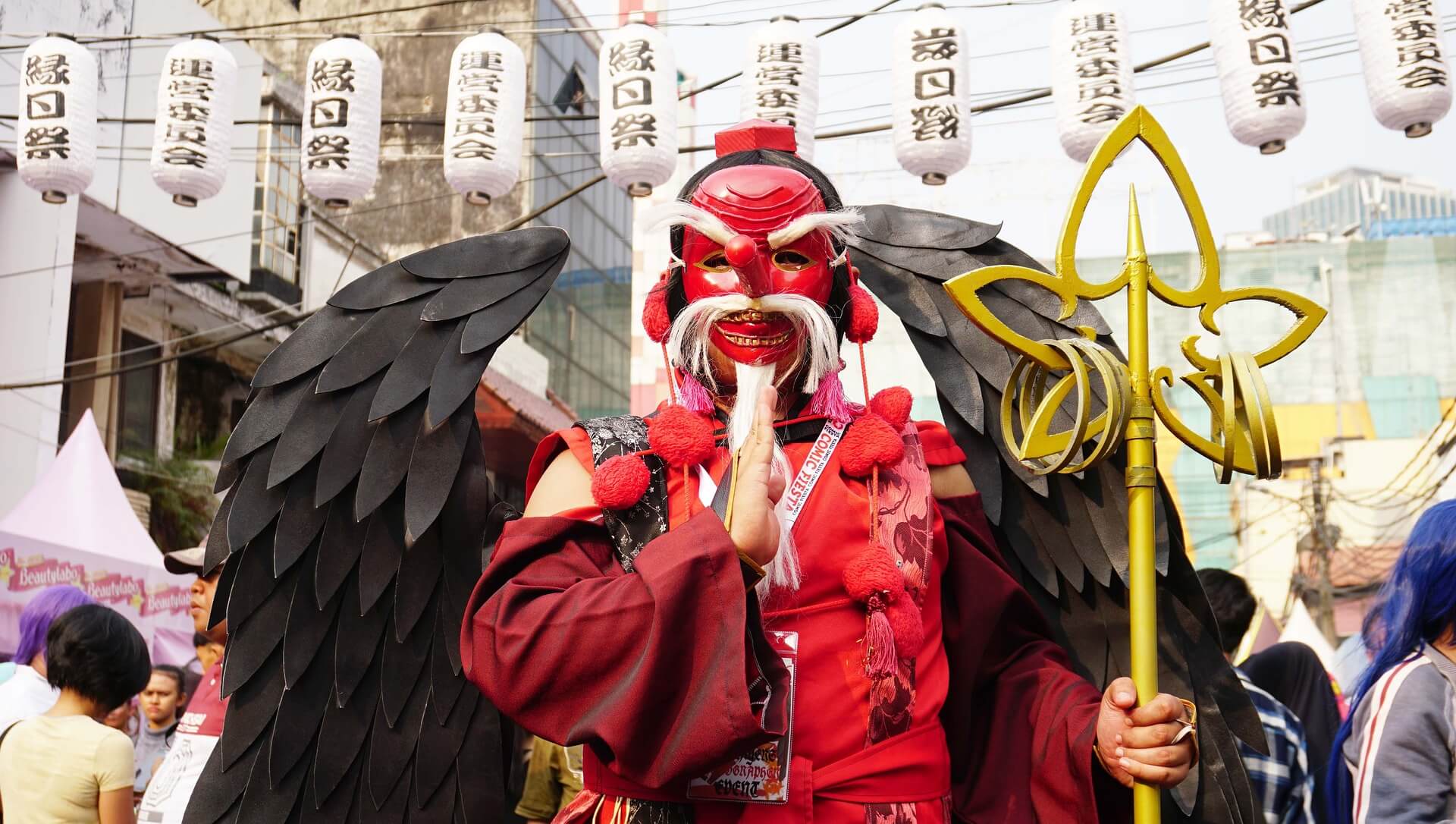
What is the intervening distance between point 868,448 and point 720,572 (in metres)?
0.52

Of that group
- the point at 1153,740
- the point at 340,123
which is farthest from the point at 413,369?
the point at 340,123

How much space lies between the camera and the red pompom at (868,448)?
87.9 inches

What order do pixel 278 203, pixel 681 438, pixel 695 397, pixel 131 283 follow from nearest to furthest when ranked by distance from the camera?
pixel 681 438, pixel 695 397, pixel 131 283, pixel 278 203

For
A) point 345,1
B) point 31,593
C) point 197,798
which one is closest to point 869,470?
point 197,798

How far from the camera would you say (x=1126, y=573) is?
2402 millimetres

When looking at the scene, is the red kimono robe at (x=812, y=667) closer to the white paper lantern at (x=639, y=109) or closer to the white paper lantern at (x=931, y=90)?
the white paper lantern at (x=931, y=90)

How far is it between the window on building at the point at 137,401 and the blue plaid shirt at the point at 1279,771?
12588 millimetres

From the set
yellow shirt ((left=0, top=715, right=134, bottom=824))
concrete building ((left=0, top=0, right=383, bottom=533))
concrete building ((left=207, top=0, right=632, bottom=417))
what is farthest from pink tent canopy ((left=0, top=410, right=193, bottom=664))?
concrete building ((left=207, top=0, right=632, bottom=417))

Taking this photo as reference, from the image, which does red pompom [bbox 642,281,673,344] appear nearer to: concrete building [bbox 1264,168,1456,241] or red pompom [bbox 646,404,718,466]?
red pompom [bbox 646,404,718,466]

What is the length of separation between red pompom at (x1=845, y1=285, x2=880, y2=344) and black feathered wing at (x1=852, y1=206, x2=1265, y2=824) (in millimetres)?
171

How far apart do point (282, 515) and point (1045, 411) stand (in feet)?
4.97

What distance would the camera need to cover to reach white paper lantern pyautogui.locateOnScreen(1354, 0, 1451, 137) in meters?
7.10

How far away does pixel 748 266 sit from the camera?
6.89ft

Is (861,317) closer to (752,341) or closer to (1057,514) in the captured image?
(752,341)
